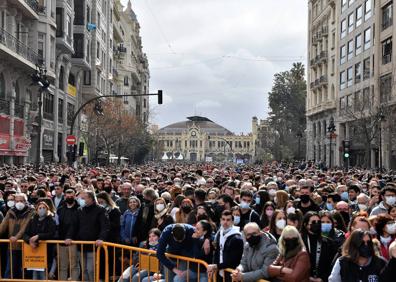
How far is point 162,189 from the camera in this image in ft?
51.0

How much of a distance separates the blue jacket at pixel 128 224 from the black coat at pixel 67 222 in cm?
86

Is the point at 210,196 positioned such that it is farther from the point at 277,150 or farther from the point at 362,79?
the point at 277,150

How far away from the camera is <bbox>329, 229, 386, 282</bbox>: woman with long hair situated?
624 cm

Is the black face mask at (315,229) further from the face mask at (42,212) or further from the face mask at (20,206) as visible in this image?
the face mask at (20,206)

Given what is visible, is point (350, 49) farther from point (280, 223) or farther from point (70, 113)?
point (280, 223)

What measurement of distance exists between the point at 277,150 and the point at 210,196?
75.8 meters

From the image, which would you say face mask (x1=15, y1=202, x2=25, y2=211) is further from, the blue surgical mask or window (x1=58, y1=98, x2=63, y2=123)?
window (x1=58, y1=98, x2=63, y2=123)

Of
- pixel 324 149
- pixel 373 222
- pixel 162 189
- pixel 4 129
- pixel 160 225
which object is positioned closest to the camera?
pixel 373 222

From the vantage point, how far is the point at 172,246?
8.29 metres

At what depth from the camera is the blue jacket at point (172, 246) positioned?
322 inches

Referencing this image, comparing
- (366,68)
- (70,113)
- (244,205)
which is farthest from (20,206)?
(366,68)

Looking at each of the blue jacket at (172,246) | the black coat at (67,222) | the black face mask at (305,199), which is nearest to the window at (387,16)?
the black face mask at (305,199)

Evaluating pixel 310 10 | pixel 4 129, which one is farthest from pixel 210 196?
pixel 310 10

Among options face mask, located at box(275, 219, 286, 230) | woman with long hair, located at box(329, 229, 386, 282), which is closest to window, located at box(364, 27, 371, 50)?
face mask, located at box(275, 219, 286, 230)
